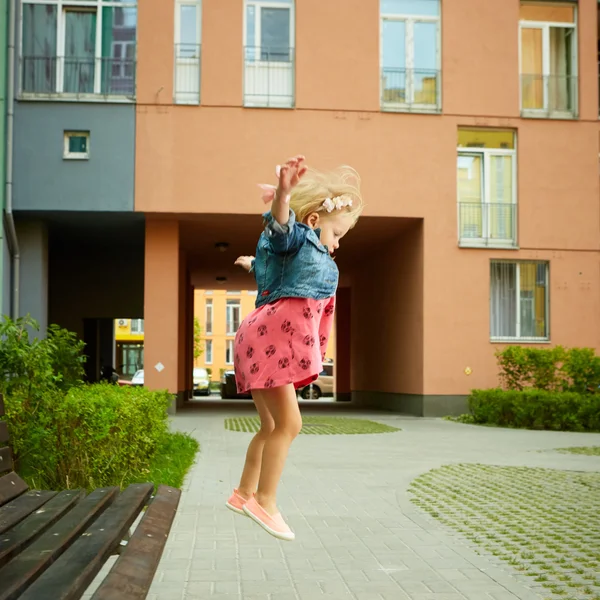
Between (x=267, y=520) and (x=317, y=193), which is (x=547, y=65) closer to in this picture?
(x=317, y=193)

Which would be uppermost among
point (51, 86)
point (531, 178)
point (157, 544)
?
point (51, 86)

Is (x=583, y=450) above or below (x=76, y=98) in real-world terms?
below

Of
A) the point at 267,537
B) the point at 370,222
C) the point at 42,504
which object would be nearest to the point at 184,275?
the point at 370,222

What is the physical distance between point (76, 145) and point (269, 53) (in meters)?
4.50

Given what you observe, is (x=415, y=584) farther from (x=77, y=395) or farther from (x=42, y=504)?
(x=77, y=395)

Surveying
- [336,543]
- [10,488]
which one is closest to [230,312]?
[336,543]

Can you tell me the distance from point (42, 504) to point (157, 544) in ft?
3.39

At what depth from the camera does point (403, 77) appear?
20.1 metres

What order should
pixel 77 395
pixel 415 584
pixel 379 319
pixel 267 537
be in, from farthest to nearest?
pixel 379 319, pixel 77 395, pixel 267 537, pixel 415 584

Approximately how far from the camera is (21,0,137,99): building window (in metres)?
19.3

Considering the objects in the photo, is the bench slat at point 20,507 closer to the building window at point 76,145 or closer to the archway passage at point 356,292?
the archway passage at point 356,292

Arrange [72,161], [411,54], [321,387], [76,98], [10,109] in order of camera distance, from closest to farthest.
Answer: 1. [10,109]
2. [72,161]
3. [76,98]
4. [411,54]
5. [321,387]

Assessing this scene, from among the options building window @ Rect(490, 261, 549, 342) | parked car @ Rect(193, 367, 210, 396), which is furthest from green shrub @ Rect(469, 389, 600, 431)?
parked car @ Rect(193, 367, 210, 396)

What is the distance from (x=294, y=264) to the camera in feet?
12.3
